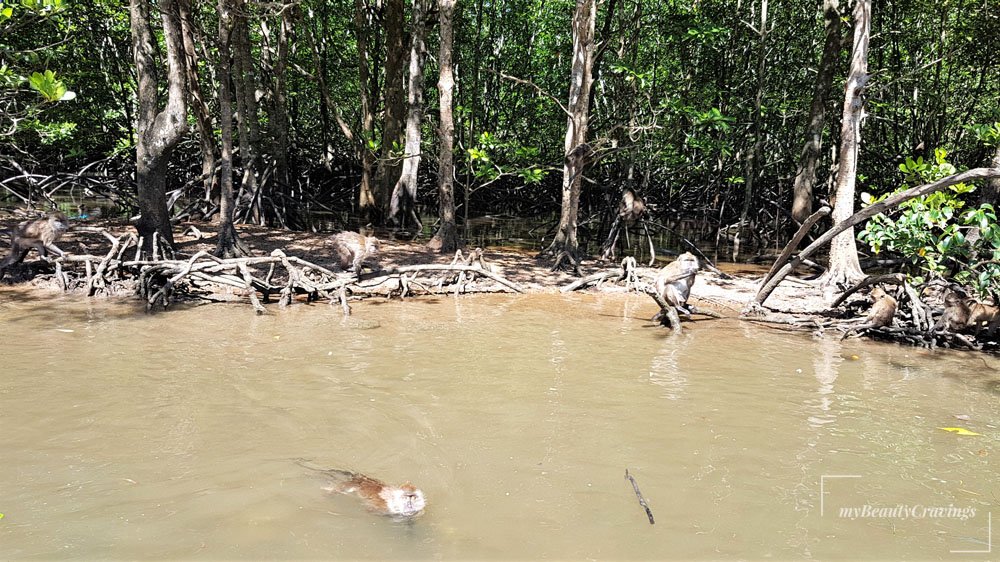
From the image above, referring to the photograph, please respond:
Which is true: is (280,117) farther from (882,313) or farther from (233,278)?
(882,313)

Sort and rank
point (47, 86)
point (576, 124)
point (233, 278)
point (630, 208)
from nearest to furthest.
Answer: point (47, 86), point (233, 278), point (576, 124), point (630, 208)

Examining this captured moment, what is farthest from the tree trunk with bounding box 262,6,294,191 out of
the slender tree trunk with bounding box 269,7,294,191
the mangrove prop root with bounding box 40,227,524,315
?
the mangrove prop root with bounding box 40,227,524,315

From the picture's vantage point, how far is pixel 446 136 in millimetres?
9820

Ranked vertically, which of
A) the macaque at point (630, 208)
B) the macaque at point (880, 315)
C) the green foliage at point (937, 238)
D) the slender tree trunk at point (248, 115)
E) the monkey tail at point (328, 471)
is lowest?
the monkey tail at point (328, 471)

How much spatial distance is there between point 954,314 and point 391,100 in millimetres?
9589

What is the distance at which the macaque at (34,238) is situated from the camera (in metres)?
7.66

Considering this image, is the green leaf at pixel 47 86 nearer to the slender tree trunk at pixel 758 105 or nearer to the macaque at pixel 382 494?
the macaque at pixel 382 494

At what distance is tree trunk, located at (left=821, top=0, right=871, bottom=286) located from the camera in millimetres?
7668

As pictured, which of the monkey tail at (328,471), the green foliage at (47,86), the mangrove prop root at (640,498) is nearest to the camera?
the mangrove prop root at (640,498)

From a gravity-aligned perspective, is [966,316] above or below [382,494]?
above

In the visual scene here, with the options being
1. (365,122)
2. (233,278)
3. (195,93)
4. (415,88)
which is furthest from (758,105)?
(195,93)

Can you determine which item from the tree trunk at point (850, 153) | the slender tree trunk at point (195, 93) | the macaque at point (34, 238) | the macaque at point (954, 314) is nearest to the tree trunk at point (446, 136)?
the slender tree trunk at point (195, 93)

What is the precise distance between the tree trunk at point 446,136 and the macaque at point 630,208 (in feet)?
9.65

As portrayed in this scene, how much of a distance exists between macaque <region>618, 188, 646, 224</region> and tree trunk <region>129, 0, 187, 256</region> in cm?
678
